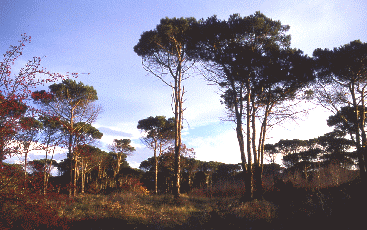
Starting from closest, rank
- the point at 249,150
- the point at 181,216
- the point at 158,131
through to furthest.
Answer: the point at 181,216 → the point at 249,150 → the point at 158,131

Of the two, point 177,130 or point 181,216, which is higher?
point 177,130

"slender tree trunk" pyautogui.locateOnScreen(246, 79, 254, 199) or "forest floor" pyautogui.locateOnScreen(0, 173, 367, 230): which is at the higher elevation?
"slender tree trunk" pyautogui.locateOnScreen(246, 79, 254, 199)

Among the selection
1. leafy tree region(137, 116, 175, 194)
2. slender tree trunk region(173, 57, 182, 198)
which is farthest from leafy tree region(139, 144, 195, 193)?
slender tree trunk region(173, 57, 182, 198)

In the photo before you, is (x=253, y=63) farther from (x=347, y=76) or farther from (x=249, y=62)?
(x=347, y=76)

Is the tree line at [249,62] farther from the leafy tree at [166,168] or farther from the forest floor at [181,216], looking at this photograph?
the leafy tree at [166,168]

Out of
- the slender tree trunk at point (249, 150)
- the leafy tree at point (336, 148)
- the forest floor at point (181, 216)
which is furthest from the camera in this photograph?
the leafy tree at point (336, 148)

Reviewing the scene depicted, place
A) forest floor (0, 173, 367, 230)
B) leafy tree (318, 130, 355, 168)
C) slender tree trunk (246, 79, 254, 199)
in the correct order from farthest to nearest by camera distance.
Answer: leafy tree (318, 130, 355, 168)
slender tree trunk (246, 79, 254, 199)
forest floor (0, 173, 367, 230)

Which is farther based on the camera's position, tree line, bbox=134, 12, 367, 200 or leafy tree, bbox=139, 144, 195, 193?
leafy tree, bbox=139, 144, 195, 193

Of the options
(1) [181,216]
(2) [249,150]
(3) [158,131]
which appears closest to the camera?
(1) [181,216]

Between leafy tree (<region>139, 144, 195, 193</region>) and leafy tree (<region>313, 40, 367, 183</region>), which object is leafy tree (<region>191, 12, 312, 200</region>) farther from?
leafy tree (<region>139, 144, 195, 193</region>)

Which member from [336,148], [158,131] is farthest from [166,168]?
[336,148]

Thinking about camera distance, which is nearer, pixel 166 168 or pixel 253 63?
pixel 253 63

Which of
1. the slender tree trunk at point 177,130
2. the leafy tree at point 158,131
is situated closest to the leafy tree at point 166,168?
the leafy tree at point 158,131

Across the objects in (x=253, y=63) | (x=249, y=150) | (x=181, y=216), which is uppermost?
(x=253, y=63)
